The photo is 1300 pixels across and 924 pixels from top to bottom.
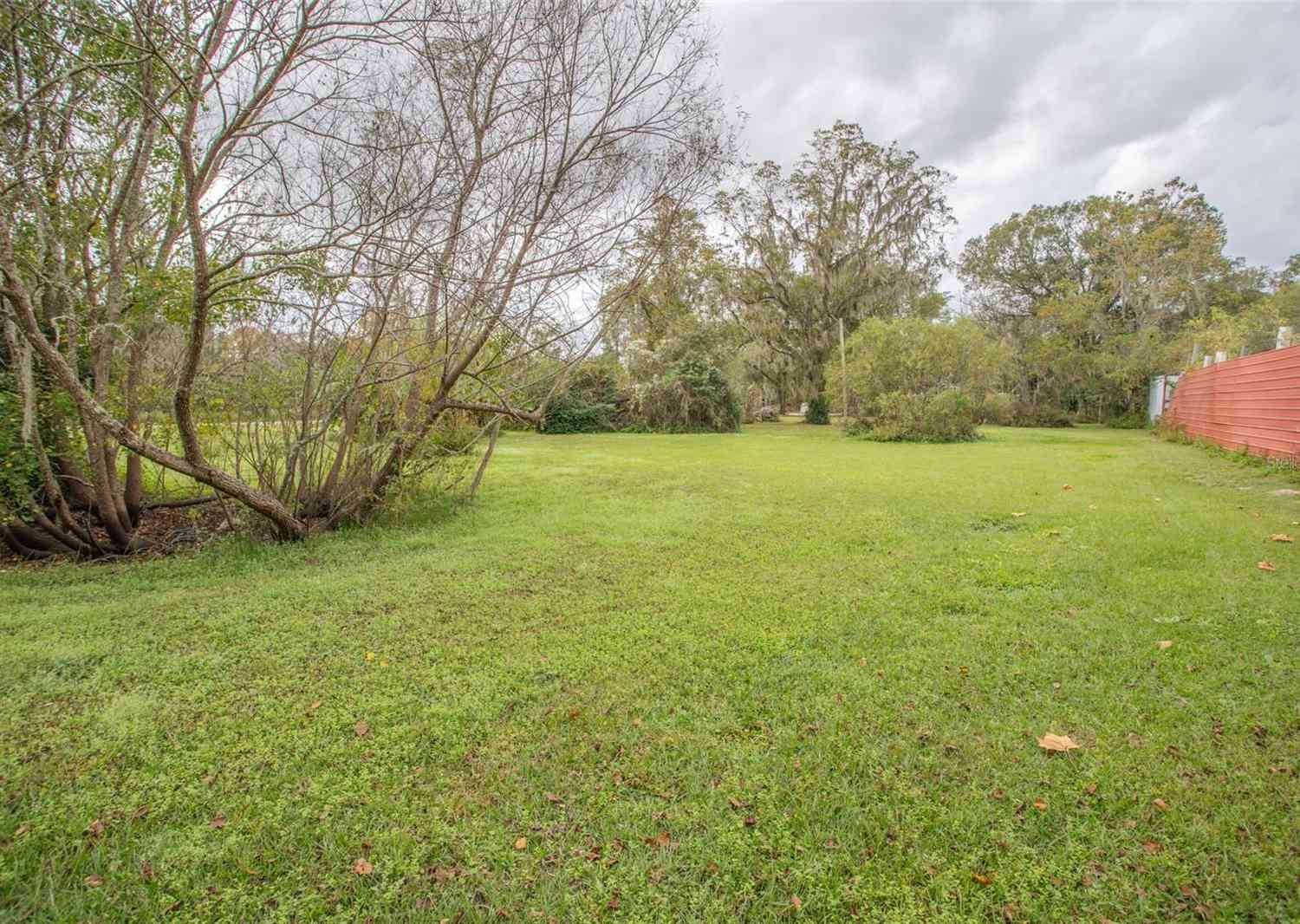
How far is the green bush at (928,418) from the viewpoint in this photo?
1421 cm

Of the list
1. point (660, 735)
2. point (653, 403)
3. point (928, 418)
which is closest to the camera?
point (660, 735)

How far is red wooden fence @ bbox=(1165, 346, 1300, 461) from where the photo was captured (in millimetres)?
7637

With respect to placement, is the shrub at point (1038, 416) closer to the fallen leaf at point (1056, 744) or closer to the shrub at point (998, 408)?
the shrub at point (998, 408)

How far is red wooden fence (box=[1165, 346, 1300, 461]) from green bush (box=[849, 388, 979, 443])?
4233 millimetres

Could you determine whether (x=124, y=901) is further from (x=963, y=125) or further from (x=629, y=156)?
(x=963, y=125)

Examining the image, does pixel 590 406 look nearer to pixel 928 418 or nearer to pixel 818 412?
pixel 818 412

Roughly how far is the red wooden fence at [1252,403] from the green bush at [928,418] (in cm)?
423

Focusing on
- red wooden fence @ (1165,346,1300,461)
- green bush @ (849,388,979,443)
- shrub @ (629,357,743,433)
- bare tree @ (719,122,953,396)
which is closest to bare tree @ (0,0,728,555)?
red wooden fence @ (1165,346,1300,461)

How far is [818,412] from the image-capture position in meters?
23.1

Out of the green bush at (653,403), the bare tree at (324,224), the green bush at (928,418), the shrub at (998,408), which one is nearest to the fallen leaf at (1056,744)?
the bare tree at (324,224)

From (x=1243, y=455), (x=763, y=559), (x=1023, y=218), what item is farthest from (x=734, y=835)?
(x=1023, y=218)

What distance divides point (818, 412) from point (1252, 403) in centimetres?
1439

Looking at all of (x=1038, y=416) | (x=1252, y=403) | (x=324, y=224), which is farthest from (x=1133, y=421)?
(x=324, y=224)

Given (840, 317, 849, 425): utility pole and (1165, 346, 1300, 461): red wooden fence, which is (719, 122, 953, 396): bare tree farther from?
(1165, 346, 1300, 461): red wooden fence
